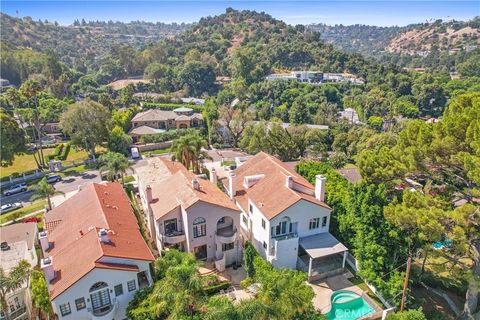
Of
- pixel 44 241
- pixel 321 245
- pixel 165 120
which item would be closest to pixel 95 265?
pixel 44 241

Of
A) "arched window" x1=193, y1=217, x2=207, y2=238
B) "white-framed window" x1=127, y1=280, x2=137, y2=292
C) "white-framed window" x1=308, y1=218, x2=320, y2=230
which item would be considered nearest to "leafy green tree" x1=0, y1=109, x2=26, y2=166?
"arched window" x1=193, y1=217, x2=207, y2=238

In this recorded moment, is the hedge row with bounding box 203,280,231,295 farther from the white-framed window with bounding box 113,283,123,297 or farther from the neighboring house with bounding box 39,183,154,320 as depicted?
the white-framed window with bounding box 113,283,123,297

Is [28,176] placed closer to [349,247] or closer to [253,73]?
[349,247]

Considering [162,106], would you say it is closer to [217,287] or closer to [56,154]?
[56,154]

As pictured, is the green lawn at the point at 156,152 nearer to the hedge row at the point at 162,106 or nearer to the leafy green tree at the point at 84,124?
the leafy green tree at the point at 84,124

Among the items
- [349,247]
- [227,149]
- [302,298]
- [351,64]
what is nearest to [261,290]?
[302,298]
